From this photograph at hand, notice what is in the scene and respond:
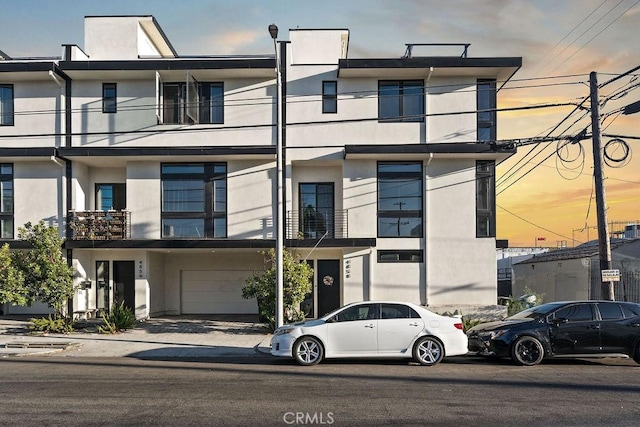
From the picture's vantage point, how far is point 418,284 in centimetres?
2089

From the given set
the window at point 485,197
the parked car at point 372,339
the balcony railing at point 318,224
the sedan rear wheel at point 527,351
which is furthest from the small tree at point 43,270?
the window at point 485,197

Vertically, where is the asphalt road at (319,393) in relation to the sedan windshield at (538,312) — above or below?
below

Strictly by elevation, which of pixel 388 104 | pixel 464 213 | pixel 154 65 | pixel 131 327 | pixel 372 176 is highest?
pixel 154 65

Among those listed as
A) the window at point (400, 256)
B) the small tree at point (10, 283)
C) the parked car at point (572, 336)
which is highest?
the window at point (400, 256)

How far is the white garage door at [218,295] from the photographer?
23.6 meters

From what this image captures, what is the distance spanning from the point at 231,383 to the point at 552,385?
577cm

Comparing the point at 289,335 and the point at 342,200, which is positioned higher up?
the point at 342,200

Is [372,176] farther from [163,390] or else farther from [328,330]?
[163,390]

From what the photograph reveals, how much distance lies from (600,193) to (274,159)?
36.0ft

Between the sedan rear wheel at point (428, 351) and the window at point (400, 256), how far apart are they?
8.53m

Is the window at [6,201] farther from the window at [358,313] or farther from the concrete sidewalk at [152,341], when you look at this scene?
the window at [358,313]

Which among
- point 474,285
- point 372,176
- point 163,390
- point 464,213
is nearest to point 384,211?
point 372,176

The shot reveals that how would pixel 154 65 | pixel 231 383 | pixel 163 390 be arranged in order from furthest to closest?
pixel 154 65, pixel 231 383, pixel 163 390

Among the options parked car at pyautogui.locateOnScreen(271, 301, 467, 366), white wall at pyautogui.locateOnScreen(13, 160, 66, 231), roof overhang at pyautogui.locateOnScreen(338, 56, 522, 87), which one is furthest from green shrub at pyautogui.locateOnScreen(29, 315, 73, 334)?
roof overhang at pyautogui.locateOnScreen(338, 56, 522, 87)
